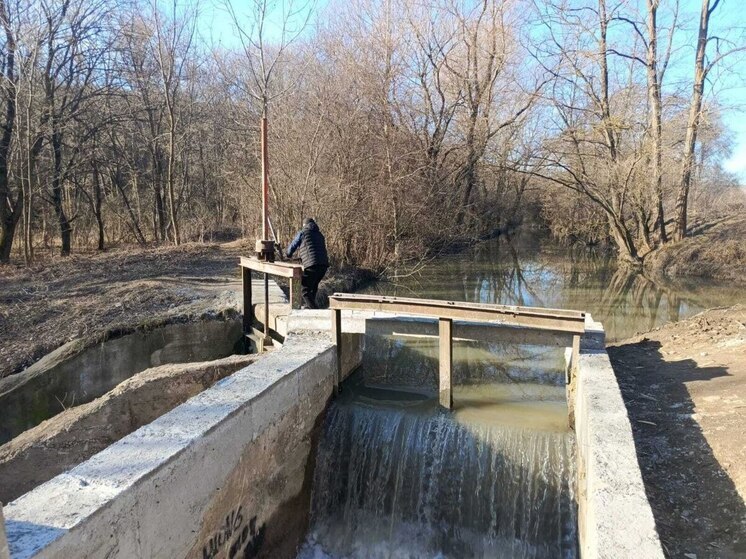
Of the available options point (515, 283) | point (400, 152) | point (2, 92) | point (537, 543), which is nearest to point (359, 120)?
point (400, 152)

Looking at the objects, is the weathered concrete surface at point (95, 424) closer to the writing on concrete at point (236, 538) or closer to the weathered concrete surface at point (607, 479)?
the writing on concrete at point (236, 538)

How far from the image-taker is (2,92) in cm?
1794

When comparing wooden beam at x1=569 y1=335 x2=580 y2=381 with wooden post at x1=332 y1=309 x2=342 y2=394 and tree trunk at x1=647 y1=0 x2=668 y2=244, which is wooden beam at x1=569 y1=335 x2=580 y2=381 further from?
tree trunk at x1=647 y1=0 x2=668 y2=244

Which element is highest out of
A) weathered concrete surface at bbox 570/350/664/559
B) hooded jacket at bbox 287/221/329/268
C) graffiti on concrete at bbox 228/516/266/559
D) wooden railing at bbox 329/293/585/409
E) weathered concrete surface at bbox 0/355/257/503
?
hooded jacket at bbox 287/221/329/268

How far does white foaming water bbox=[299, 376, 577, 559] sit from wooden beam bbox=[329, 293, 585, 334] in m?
1.16

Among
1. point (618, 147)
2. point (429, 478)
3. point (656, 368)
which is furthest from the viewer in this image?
point (618, 147)

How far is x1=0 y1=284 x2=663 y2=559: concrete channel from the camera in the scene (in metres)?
3.27

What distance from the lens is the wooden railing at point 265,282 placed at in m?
8.55

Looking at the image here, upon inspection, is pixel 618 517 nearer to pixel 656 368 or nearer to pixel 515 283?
pixel 656 368

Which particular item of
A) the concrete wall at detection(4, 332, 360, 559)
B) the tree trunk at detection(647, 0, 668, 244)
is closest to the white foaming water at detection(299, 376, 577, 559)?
the concrete wall at detection(4, 332, 360, 559)

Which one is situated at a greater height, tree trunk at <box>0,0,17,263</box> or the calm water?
tree trunk at <box>0,0,17,263</box>

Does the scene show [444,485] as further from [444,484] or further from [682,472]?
[682,472]

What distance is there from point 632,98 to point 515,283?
32.6 ft

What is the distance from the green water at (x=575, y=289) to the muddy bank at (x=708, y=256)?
4.17 feet
